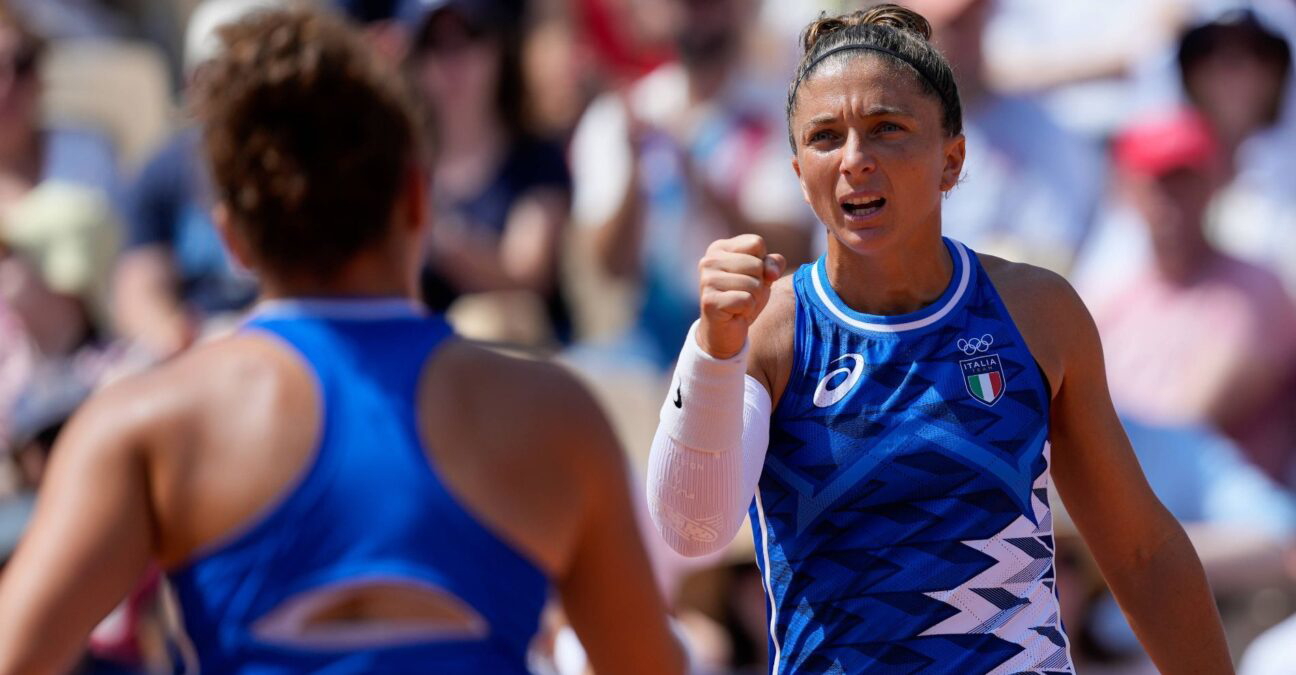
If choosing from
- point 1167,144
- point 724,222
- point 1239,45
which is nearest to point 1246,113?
point 1239,45

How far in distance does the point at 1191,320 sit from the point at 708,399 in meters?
3.82

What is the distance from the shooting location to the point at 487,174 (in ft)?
21.8

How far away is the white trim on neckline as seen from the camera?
2650mm

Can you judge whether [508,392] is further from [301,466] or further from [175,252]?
[175,252]

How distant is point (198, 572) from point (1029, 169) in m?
4.32

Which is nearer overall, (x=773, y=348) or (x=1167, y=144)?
(x=773, y=348)

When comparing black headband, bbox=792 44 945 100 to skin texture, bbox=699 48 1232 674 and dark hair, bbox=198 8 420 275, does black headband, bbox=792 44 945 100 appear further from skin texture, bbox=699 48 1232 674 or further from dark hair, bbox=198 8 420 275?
dark hair, bbox=198 8 420 275

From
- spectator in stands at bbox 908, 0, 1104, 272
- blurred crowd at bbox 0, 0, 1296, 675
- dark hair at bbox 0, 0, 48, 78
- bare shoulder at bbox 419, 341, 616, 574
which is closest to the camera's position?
bare shoulder at bbox 419, 341, 616, 574

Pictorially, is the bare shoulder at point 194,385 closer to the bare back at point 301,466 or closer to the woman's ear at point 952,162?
the bare back at point 301,466

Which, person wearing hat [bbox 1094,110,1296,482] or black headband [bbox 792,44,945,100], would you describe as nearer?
black headband [bbox 792,44,945,100]

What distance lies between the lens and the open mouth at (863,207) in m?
2.60

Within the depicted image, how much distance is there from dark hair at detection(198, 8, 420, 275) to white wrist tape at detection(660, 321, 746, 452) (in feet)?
1.56

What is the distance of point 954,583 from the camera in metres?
2.59

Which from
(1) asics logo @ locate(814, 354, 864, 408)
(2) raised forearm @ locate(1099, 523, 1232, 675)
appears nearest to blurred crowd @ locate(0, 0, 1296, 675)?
(2) raised forearm @ locate(1099, 523, 1232, 675)
